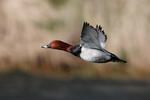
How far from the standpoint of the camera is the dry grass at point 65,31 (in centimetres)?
1563

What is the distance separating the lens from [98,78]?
1620 centimetres

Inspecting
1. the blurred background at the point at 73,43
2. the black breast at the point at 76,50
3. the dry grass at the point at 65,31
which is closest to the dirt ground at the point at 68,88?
the blurred background at the point at 73,43

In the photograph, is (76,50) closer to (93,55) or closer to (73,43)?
(93,55)

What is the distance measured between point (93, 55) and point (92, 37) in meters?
0.20

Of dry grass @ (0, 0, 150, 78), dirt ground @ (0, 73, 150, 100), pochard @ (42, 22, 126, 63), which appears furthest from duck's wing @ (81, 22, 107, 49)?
dirt ground @ (0, 73, 150, 100)

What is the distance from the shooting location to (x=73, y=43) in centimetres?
1564

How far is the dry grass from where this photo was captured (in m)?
15.6

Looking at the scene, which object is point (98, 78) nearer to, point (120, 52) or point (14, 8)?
point (120, 52)

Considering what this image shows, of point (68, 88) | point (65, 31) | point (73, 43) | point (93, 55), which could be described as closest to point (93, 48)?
point (93, 55)

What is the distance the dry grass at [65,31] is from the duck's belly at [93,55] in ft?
22.7

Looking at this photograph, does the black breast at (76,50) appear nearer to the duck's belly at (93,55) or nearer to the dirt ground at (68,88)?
the duck's belly at (93,55)

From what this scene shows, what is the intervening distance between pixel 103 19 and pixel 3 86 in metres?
2.93

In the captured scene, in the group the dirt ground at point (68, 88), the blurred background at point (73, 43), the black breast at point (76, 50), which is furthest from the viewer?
the dirt ground at point (68, 88)

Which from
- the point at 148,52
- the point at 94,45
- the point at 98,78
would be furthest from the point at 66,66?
the point at 94,45
